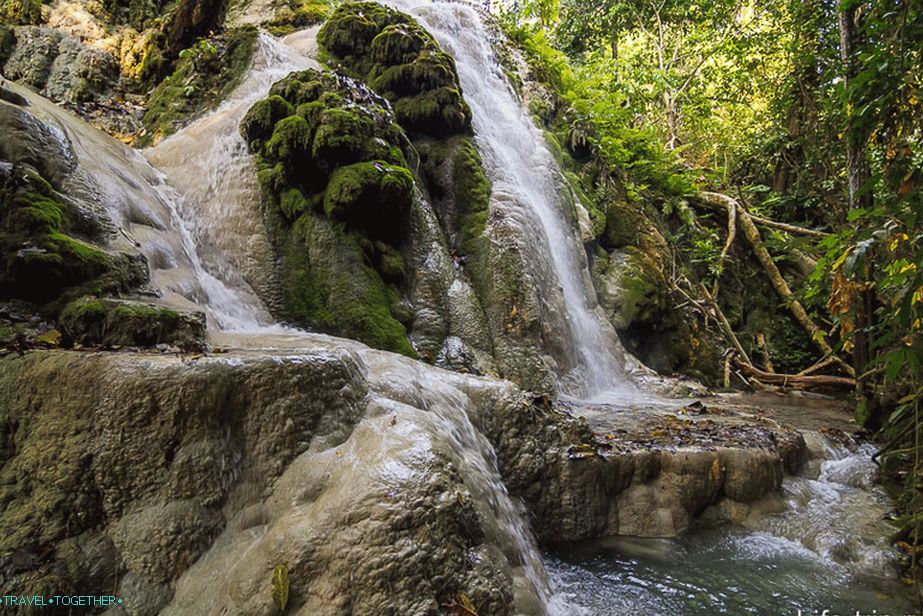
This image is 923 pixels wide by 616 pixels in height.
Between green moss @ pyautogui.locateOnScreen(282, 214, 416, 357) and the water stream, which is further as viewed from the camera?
green moss @ pyautogui.locateOnScreen(282, 214, 416, 357)

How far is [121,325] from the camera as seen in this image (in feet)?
11.1

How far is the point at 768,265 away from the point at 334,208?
10.1 metres

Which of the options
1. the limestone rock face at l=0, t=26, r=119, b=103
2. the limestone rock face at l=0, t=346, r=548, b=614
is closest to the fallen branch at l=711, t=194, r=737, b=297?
the limestone rock face at l=0, t=346, r=548, b=614

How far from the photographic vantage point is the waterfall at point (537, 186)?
8078mm

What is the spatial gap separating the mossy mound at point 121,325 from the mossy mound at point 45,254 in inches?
11.6

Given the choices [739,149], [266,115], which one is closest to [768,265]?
[739,149]

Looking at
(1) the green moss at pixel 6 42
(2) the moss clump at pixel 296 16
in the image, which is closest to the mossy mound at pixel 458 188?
(2) the moss clump at pixel 296 16

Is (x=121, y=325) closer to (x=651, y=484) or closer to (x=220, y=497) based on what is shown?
(x=220, y=497)

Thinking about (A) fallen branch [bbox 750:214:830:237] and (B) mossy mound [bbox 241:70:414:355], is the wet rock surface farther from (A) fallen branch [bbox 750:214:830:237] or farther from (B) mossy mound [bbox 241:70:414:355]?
(A) fallen branch [bbox 750:214:830:237]

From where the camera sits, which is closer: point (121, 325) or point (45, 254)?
point (121, 325)

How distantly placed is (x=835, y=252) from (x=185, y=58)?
11052 mm

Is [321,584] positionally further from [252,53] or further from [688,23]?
[688,23]

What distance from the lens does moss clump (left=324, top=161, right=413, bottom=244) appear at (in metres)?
5.98

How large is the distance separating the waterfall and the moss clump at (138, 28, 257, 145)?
14.0 feet
